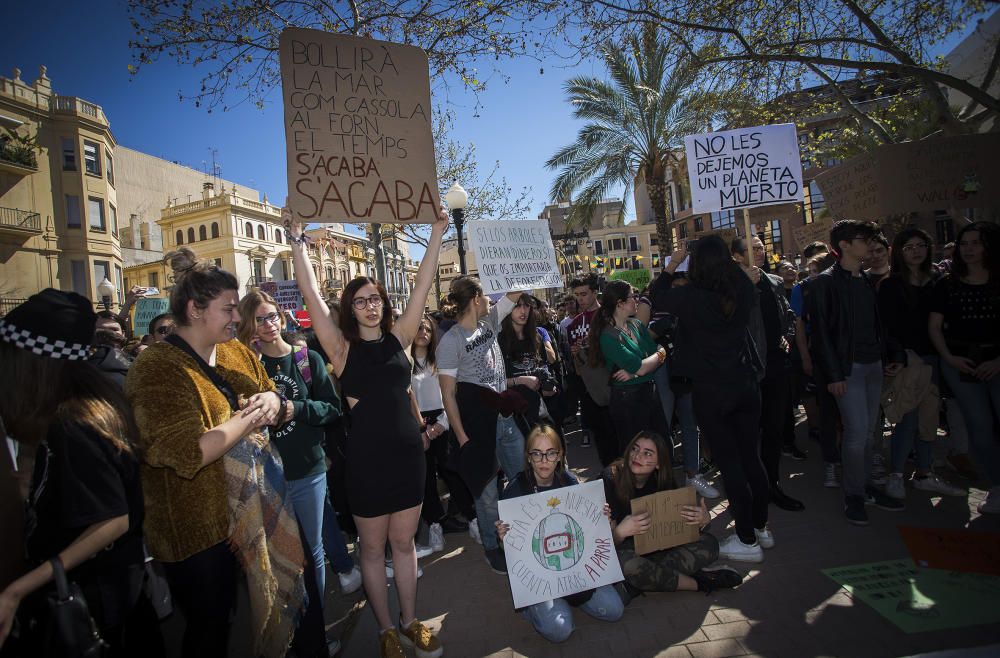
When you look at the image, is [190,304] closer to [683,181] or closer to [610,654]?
[610,654]

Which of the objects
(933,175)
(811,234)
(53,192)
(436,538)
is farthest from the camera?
(53,192)

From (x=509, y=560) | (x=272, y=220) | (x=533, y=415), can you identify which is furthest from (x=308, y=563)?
(x=272, y=220)

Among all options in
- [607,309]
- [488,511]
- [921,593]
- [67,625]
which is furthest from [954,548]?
[67,625]

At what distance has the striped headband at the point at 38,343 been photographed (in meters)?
1.82

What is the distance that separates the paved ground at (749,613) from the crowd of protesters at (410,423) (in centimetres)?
13

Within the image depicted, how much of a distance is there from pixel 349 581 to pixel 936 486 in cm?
483

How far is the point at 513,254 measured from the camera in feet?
16.3

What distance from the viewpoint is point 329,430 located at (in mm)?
4199

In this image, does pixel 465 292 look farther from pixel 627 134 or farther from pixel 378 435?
pixel 627 134

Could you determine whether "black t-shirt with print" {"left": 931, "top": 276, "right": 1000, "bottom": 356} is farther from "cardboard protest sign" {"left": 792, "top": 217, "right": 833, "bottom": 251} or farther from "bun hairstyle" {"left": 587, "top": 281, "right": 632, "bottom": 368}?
"cardboard protest sign" {"left": 792, "top": 217, "right": 833, "bottom": 251}

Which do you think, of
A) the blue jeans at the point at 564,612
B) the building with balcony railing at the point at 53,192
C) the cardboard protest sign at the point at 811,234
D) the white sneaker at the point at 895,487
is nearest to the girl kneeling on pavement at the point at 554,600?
the blue jeans at the point at 564,612

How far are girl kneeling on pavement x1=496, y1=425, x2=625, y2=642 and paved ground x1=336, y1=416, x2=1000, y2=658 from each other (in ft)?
0.29

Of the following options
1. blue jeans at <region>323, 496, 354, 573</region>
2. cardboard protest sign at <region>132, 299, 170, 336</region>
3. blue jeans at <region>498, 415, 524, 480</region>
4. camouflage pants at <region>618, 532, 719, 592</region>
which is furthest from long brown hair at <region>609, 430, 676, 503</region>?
cardboard protest sign at <region>132, 299, 170, 336</region>

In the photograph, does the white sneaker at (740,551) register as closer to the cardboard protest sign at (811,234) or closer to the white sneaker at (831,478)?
the white sneaker at (831,478)
